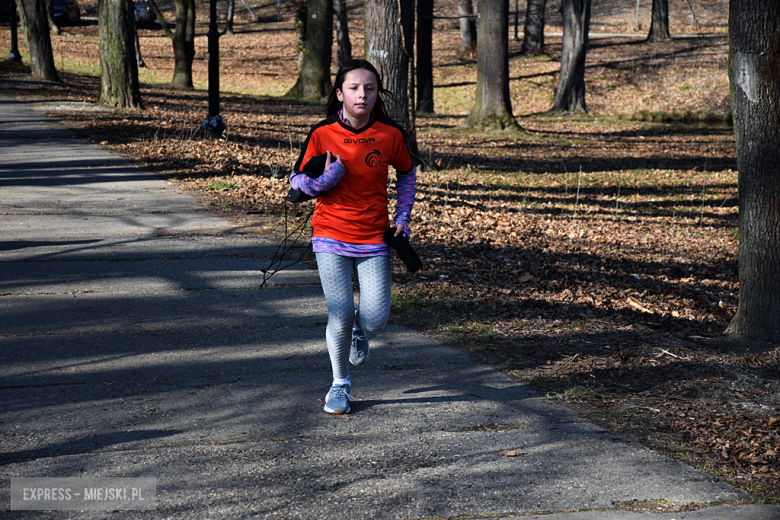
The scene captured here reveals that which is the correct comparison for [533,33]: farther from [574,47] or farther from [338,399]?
[338,399]

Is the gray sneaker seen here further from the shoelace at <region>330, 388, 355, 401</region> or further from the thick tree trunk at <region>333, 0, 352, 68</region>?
the thick tree trunk at <region>333, 0, 352, 68</region>

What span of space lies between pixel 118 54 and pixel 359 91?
16860 mm

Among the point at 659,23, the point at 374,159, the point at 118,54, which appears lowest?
the point at 374,159

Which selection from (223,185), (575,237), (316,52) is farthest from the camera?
(316,52)

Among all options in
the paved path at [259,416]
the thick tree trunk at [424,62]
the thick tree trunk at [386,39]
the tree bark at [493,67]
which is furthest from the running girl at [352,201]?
the thick tree trunk at [424,62]

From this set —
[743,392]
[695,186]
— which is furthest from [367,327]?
[695,186]

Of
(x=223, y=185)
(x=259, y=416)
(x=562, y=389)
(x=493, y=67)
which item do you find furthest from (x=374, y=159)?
(x=493, y=67)

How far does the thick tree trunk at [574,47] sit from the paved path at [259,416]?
68.1 feet

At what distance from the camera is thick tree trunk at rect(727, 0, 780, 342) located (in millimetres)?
5477

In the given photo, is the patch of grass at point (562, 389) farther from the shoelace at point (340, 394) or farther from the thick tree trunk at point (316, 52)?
the thick tree trunk at point (316, 52)

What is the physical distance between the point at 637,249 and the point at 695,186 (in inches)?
223

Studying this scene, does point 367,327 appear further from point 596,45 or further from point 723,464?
point 596,45

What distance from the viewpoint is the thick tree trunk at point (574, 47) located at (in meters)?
→ 25.2

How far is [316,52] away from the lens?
27750 millimetres
